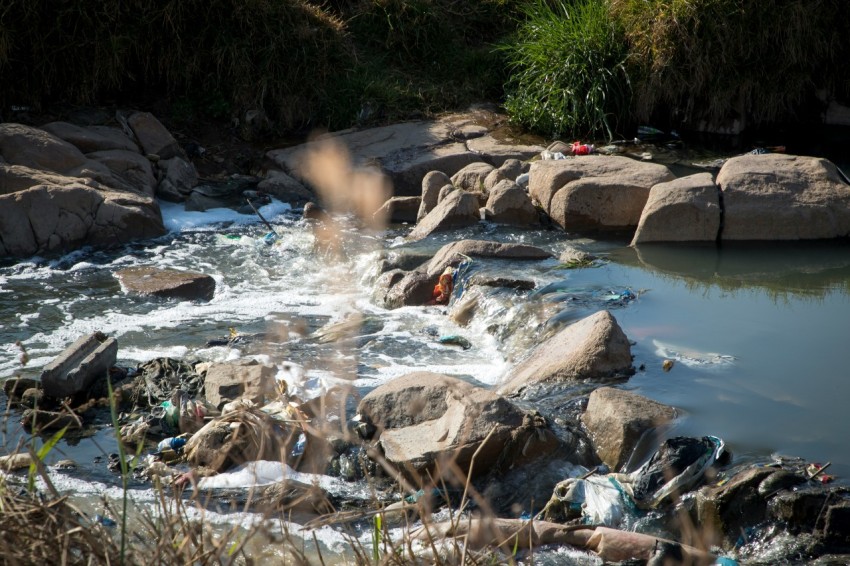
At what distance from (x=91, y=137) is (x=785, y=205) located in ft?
19.2

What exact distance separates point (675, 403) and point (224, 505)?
2.01 meters

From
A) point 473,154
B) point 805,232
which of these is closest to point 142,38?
point 473,154

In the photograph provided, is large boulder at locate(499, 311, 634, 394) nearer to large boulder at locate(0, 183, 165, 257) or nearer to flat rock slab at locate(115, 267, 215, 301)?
flat rock slab at locate(115, 267, 215, 301)

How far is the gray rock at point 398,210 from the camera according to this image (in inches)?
309

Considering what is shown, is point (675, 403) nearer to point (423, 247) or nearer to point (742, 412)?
point (742, 412)

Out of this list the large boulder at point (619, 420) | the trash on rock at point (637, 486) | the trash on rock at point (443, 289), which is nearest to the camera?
the trash on rock at point (637, 486)

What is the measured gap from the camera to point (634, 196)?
22.7 ft

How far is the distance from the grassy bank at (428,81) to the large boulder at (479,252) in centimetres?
304

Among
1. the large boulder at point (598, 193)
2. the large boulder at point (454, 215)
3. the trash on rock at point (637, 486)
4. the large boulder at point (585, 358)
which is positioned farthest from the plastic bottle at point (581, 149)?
the trash on rock at point (637, 486)

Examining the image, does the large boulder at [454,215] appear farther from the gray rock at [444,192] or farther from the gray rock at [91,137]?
the gray rock at [91,137]

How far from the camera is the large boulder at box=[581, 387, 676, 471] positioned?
12.4 feet

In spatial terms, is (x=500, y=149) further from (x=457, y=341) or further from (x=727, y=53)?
(x=457, y=341)

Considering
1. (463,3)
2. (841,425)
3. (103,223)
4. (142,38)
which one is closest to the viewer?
(841,425)

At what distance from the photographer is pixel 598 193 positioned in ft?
22.8
